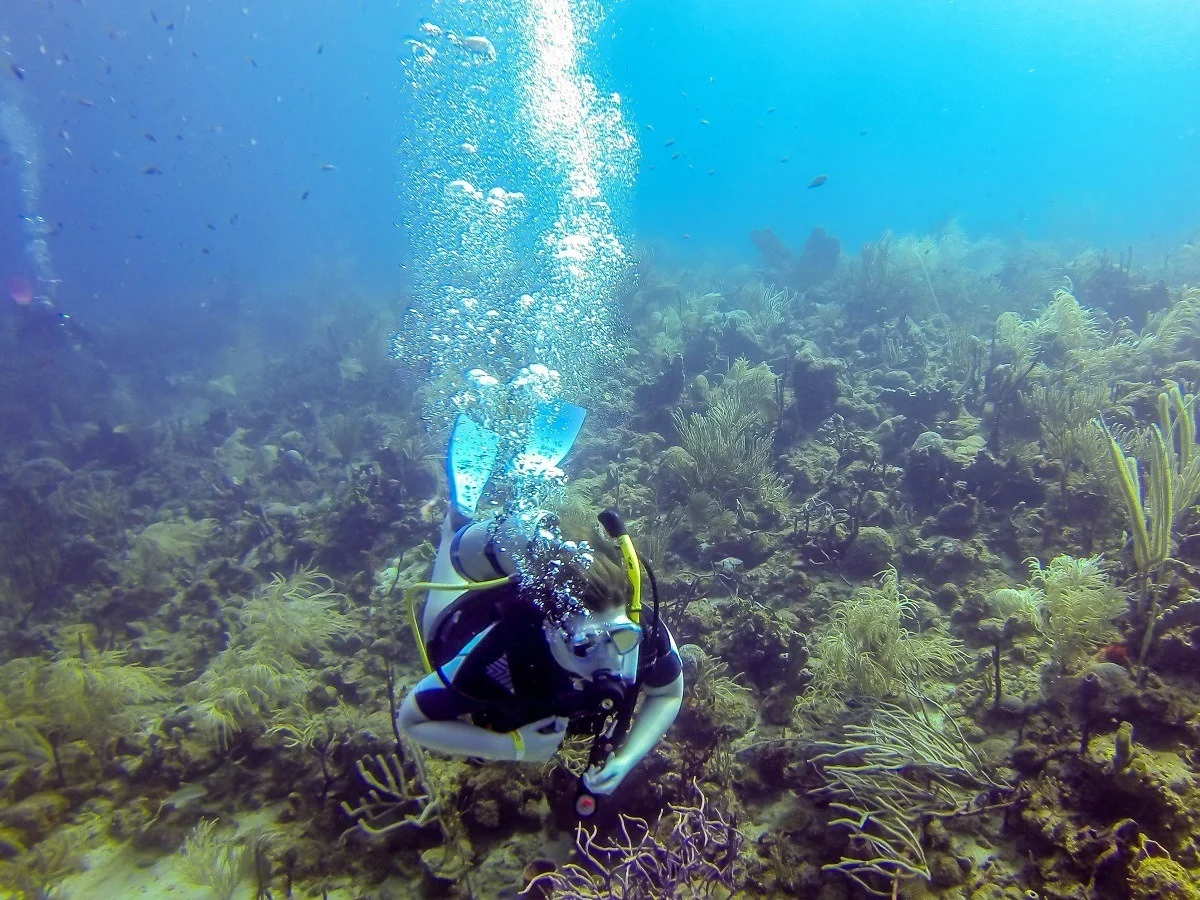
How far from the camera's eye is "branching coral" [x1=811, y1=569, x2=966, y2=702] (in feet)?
14.1

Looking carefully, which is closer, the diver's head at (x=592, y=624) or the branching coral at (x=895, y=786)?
the diver's head at (x=592, y=624)

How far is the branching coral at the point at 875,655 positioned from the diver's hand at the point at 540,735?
2.81 meters

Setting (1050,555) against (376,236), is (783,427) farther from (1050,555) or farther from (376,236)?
(376,236)

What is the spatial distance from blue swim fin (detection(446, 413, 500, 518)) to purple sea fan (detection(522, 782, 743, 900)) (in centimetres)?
237

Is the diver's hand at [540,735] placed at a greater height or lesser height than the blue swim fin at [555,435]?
lesser

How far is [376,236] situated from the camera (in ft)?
245

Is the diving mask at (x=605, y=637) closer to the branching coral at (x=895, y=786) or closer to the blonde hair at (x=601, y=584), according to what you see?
the blonde hair at (x=601, y=584)

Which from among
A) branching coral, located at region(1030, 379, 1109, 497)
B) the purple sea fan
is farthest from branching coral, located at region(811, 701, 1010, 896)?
branching coral, located at region(1030, 379, 1109, 497)

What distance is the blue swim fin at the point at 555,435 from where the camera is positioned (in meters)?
5.82

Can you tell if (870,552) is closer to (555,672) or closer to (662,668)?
(662,668)

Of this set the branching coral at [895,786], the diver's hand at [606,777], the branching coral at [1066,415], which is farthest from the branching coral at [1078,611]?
the diver's hand at [606,777]

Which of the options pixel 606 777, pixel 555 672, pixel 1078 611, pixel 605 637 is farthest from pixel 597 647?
pixel 1078 611

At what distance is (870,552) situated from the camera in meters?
6.13

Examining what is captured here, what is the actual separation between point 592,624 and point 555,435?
3.93m
